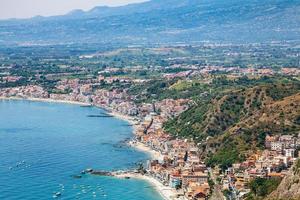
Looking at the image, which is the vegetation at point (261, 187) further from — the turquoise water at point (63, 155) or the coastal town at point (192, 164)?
the turquoise water at point (63, 155)

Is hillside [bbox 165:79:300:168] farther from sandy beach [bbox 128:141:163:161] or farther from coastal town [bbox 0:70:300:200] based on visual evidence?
sandy beach [bbox 128:141:163:161]

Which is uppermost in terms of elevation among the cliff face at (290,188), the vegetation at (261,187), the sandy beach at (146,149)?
the cliff face at (290,188)

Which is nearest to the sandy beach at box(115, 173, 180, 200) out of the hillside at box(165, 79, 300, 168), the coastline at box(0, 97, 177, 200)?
the coastline at box(0, 97, 177, 200)

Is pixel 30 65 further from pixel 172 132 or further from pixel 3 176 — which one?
pixel 3 176

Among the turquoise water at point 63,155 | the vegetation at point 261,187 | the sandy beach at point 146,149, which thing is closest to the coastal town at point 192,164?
the sandy beach at point 146,149

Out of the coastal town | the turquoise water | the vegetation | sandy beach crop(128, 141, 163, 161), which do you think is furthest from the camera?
sandy beach crop(128, 141, 163, 161)

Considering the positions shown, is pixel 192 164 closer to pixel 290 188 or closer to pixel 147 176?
pixel 147 176
